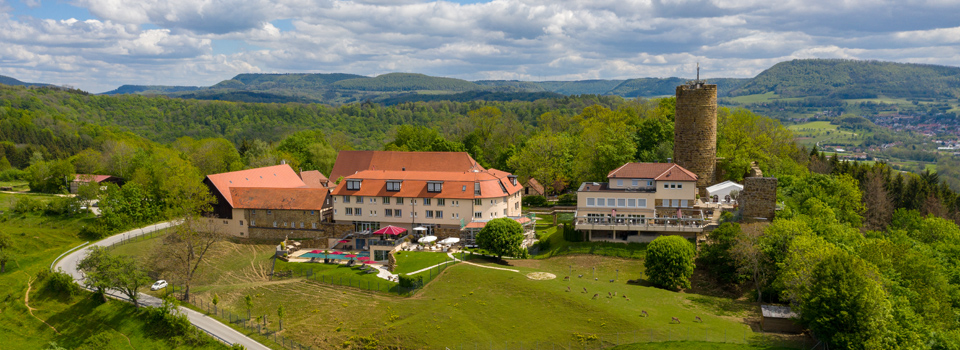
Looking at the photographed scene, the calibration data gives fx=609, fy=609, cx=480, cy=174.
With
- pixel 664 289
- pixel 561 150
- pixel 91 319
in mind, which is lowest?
pixel 91 319

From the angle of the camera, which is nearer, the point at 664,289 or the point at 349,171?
the point at 664,289

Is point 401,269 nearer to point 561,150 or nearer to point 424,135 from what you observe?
point 561,150

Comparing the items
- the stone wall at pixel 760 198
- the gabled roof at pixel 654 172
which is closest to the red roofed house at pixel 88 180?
the gabled roof at pixel 654 172

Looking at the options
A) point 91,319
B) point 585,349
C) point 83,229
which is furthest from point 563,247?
point 83,229

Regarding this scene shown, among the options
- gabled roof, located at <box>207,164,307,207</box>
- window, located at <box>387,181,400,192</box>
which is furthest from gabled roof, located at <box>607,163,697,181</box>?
gabled roof, located at <box>207,164,307,207</box>

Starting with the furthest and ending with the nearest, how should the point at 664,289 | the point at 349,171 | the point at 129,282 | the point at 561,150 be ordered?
the point at 349,171 → the point at 561,150 → the point at 129,282 → the point at 664,289

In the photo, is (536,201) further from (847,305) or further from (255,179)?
(847,305)

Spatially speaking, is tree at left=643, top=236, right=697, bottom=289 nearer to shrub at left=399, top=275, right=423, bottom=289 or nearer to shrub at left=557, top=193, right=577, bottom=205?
shrub at left=399, top=275, right=423, bottom=289
